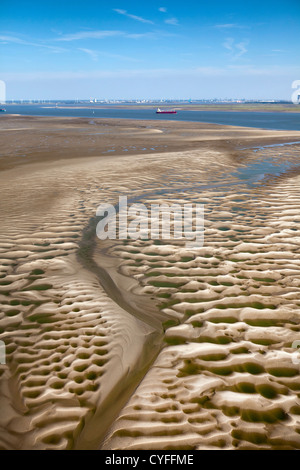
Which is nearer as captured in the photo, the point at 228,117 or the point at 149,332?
the point at 149,332

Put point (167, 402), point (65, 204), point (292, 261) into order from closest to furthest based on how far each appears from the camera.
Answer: point (167, 402) < point (292, 261) < point (65, 204)

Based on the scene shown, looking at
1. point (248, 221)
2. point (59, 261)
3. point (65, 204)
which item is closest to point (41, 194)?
point (65, 204)

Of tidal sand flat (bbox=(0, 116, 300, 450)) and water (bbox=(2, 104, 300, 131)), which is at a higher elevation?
water (bbox=(2, 104, 300, 131))

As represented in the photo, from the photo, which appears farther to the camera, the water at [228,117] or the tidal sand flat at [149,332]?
the water at [228,117]

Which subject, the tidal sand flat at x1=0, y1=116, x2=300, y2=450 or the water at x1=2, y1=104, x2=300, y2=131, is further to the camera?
the water at x1=2, y1=104, x2=300, y2=131

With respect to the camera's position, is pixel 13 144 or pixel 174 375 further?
pixel 13 144

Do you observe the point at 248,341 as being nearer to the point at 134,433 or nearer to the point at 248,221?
the point at 134,433

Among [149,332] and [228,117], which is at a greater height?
[228,117]
